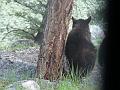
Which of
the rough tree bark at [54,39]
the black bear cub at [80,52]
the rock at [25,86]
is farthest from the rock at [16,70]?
the rock at [25,86]

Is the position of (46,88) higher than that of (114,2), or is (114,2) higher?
(114,2)

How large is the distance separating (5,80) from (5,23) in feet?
23.0

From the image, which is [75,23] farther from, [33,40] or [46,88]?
[33,40]

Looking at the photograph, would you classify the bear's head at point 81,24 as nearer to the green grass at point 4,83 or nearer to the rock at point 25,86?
the green grass at point 4,83

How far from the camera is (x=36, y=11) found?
570 inches

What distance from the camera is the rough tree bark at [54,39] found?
8.78 meters

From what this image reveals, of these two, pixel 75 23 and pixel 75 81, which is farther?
pixel 75 23

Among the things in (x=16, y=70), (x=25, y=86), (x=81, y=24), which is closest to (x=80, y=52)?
(x=81, y=24)

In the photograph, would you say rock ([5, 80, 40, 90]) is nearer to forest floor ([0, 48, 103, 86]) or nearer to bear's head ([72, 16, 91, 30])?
forest floor ([0, 48, 103, 86])

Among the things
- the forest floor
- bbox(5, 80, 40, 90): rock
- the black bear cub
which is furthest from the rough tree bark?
bbox(5, 80, 40, 90): rock

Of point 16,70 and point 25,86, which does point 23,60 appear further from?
point 25,86

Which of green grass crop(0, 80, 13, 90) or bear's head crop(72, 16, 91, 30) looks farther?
bear's head crop(72, 16, 91, 30)

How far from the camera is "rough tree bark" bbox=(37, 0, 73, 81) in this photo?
8.78 metres

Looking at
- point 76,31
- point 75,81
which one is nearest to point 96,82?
point 75,81
